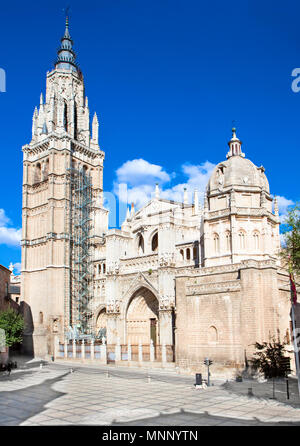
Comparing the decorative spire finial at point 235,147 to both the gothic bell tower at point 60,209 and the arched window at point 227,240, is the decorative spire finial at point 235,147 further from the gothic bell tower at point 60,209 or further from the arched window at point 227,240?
the gothic bell tower at point 60,209

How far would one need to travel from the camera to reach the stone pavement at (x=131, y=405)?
45.4ft

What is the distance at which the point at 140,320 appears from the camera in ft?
132

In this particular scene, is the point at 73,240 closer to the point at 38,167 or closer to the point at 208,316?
the point at 38,167

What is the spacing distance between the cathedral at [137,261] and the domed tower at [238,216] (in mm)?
88

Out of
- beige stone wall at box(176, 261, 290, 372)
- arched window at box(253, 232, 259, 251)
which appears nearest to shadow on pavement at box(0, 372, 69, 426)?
beige stone wall at box(176, 261, 290, 372)

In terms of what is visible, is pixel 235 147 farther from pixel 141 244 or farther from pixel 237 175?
pixel 141 244

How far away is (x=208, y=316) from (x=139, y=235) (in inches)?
794

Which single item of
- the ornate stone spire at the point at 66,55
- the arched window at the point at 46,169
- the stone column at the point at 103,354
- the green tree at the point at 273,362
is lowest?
the stone column at the point at 103,354

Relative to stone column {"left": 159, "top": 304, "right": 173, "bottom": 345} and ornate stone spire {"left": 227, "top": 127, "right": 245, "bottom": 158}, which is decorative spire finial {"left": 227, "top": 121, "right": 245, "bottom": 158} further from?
stone column {"left": 159, "top": 304, "right": 173, "bottom": 345}

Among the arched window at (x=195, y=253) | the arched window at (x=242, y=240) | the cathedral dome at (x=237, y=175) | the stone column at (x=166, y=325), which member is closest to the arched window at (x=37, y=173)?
the arched window at (x=195, y=253)

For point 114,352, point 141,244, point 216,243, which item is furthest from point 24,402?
point 141,244

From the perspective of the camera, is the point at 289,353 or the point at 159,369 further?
the point at 159,369
